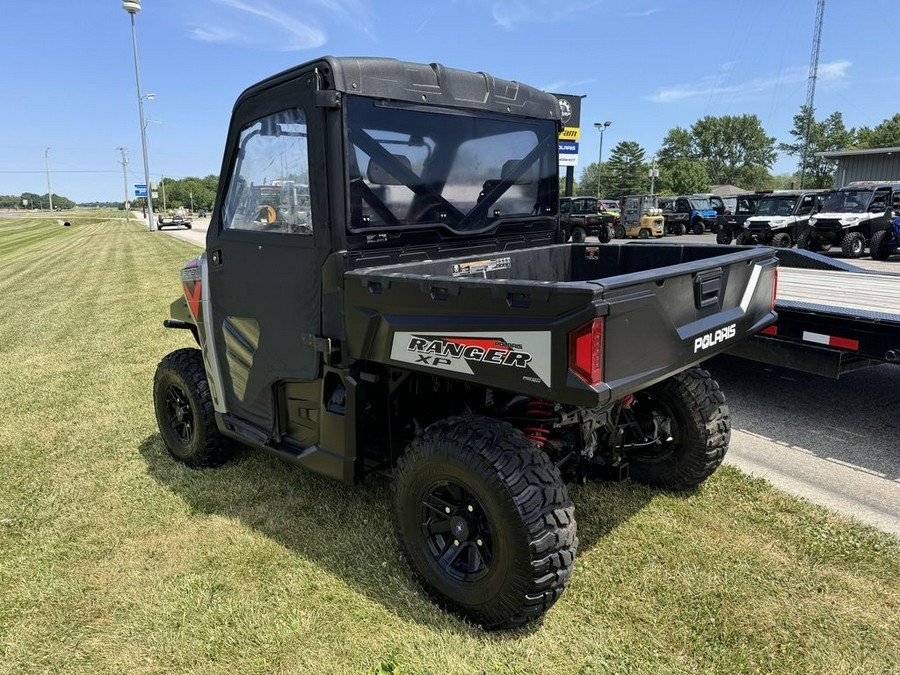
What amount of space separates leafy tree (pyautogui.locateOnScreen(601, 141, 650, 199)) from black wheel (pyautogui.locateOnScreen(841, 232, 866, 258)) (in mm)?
80960

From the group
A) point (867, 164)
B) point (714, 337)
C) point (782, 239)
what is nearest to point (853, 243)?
point (782, 239)

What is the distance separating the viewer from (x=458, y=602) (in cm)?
264

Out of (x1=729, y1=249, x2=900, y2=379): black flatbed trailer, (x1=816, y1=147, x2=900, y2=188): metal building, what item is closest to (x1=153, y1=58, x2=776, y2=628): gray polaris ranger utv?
(x1=729, y1=249, x2=900, y2=379): black flatbed trailer

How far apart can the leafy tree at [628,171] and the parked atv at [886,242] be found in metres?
82.1

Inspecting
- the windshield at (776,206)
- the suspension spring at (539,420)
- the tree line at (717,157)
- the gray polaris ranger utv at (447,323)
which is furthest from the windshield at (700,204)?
the tree line at (717,157)

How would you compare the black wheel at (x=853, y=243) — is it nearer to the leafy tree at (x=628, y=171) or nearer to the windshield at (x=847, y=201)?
the windshield at (x=847, y=201)

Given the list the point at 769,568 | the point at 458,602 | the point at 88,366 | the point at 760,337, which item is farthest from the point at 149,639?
the point at 88,366

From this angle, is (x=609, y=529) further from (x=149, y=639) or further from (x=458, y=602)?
(x=149, y=639)

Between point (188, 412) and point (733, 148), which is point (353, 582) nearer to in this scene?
point (188, 412)

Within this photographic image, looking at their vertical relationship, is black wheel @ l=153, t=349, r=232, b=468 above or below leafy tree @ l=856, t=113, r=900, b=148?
below

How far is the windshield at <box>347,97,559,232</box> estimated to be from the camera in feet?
9.41

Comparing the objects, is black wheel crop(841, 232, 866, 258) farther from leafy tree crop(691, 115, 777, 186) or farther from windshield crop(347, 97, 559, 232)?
leafy tree crop(691, 115, 777, 186)

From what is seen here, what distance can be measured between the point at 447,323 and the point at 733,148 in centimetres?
12547

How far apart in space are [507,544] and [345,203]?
1593 millimetres
